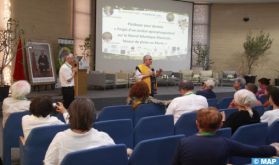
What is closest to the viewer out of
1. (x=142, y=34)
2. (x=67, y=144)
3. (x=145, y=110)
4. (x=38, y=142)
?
(x=67, y=144)

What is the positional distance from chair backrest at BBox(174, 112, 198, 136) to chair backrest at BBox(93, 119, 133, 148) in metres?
0.63

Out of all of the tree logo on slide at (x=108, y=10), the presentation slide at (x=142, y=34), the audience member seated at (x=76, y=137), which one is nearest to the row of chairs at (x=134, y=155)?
the audience member seated at (x=76, y=137)

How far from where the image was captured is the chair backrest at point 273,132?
3479 millimetres

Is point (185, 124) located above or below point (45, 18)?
below

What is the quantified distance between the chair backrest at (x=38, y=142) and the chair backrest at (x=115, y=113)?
1.29 metres

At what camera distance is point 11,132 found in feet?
12.4

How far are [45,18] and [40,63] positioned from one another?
1611 mm

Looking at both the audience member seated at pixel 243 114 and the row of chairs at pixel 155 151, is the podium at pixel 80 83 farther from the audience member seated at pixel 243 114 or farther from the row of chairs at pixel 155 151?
the row of chairs at pixel 155 151

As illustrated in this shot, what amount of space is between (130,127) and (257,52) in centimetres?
1279

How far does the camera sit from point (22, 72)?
971 cm

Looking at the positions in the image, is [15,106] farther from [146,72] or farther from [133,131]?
[146,72]

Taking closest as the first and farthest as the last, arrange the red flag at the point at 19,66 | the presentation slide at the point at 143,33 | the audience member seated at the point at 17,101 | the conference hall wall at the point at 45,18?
the audience member seated at the point at 17,101
the red flag at the point at 19,66
the conference hall wall at the point at 45,18
the presentation slide at the point at 143,33

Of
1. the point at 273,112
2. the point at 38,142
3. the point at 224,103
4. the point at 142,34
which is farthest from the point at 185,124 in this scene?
the point at 142,34

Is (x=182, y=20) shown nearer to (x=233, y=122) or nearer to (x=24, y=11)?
(x=24, y=11)
